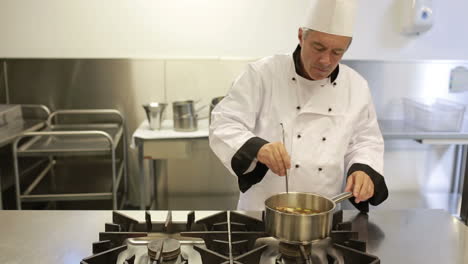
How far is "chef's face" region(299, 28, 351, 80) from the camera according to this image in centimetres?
114

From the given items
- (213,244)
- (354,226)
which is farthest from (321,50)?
(213,244)

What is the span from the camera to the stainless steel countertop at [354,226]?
0.90 m

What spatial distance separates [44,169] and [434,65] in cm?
253

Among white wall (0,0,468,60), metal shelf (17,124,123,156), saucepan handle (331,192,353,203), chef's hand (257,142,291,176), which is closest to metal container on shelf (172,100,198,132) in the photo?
metal shelf (17,124,123,156)

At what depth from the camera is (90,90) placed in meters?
2.64

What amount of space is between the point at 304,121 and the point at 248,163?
0.93 ft

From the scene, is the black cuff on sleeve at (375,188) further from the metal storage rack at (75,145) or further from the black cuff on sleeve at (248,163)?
the metal storage rack at (75,145)

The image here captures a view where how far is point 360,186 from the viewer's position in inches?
41.4

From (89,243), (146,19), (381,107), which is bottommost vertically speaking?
(89,243)

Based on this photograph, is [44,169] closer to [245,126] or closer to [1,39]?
[1,39]

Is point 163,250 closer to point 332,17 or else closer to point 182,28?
point 332,17

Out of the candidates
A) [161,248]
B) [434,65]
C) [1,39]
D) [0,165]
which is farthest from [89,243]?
[434,65]

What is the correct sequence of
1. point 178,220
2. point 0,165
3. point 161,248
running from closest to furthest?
point 161,248
point 178,220
point 0,165

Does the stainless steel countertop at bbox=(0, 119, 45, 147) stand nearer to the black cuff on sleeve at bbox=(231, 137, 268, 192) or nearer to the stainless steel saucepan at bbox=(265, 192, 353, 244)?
the black cuff on sleeve at bbox=(231, 137, 268, 192)
